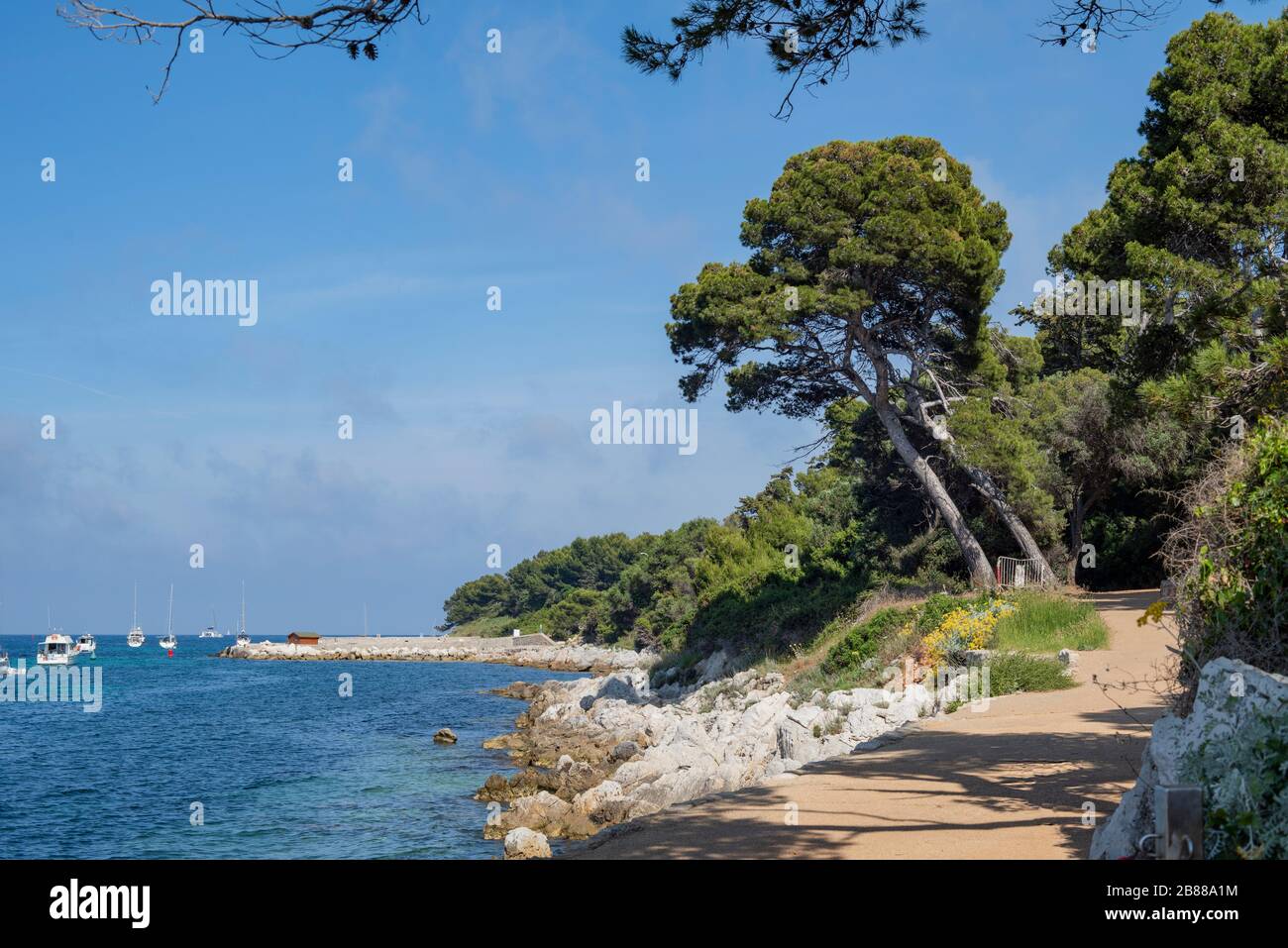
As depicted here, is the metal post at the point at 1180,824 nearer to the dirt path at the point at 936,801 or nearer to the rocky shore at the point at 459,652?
the dirt path at the point at 936,801

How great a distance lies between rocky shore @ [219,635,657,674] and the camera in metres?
73.1

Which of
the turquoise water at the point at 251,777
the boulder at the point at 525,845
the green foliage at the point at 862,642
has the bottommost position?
the turquoise water at the point at 251,777

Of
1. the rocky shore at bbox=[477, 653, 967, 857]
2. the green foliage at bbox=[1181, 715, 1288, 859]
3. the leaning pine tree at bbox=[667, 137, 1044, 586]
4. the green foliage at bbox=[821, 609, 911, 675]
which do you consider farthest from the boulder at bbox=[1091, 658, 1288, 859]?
the leaning pine tree at bbox=[667, 137, 1044, 586]

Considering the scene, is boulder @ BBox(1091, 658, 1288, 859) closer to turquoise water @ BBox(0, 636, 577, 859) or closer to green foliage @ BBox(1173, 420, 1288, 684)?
green foliage @ BBox(1173, 420, 1288, 684)

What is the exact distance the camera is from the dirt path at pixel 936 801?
657cm

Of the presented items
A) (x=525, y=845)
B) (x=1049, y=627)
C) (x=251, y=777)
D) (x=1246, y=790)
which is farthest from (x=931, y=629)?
(x=1246, y=790)

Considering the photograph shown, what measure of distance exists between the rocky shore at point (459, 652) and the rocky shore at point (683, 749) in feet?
122

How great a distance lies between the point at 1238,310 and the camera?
1251cm

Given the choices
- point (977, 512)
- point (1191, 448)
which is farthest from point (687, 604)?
point (1191, 448)

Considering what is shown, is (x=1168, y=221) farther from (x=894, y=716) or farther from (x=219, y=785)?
(x=219, y=785)

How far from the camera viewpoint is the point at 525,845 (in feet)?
41.7

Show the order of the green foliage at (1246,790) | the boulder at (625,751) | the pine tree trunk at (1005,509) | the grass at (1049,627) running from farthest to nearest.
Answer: the pine tree trunk at (1005,509) → the boulder at (625,751) → the grass at (1049,627) → the green foliage at (1246,790)

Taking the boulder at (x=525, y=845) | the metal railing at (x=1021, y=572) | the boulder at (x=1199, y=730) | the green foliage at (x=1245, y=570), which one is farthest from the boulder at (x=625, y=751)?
the boulder at (x=1199, y=730)
